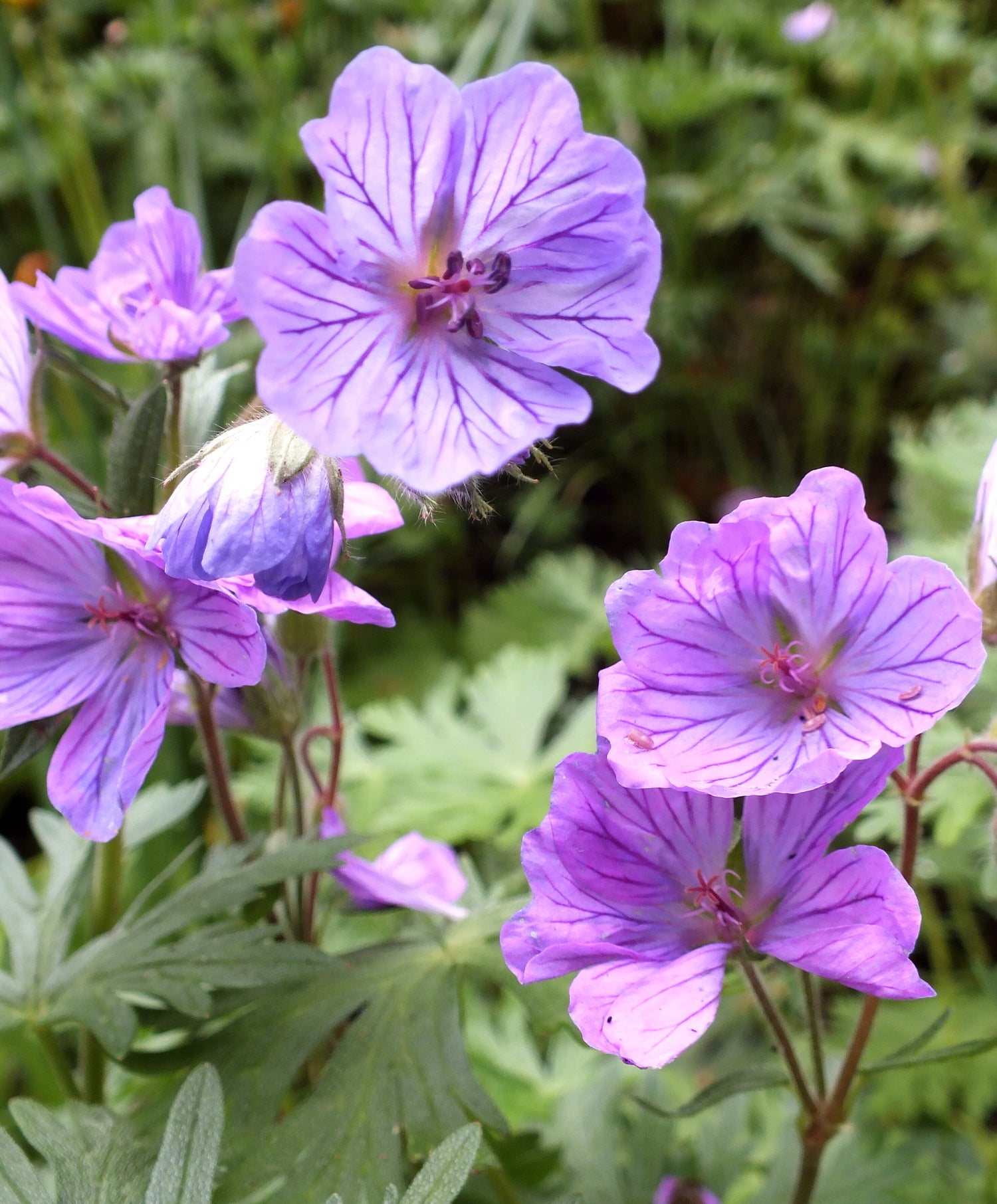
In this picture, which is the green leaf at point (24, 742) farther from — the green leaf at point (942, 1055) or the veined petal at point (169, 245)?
the green leaf at point (942, 1055)

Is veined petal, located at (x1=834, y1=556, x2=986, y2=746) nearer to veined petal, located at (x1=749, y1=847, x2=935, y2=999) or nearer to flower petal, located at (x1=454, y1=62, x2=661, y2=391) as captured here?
veined petal, located at (x1=749, y1=847, x2=935, y2=999)

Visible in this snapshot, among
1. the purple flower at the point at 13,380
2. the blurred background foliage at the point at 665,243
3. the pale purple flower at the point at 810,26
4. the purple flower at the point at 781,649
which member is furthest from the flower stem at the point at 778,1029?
the pale purple flower at the point at 810,26

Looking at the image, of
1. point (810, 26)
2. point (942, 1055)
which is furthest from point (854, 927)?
point (810, 26)

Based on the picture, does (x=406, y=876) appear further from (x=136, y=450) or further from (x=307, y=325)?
(x=307, y=325)

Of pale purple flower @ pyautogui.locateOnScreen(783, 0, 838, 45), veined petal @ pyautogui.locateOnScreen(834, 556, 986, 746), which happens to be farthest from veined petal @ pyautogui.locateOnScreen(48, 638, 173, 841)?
pale purple flower @ pyautogui.locateOnScreen(783, 0, 838, 45)

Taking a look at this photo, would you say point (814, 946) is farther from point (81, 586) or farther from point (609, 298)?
point (81, 586)

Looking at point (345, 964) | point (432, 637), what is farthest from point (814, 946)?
point (432, 637)
